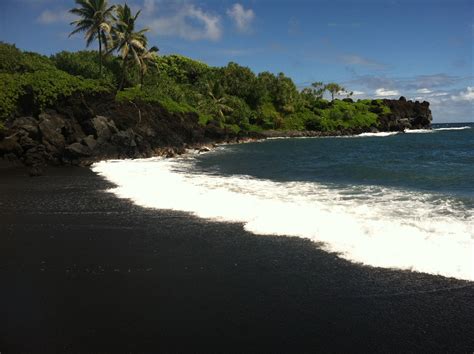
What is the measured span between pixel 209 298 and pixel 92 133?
2979cm

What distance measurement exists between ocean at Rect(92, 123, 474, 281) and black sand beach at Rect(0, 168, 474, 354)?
0.80 metres

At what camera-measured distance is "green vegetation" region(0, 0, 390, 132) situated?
3353cm

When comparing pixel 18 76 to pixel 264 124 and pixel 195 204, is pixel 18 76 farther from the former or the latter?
pixel 264 124

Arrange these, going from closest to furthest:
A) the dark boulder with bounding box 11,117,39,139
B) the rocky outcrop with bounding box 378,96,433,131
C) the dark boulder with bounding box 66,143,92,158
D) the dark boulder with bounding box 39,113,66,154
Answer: the dark boulder with bounding box 66,143,92,158, the dark boulder with bounding box 11,117,39,139, the dark boulder with bounding box 39,113,66,154, the rocky outcrop with bounding box 378,96,433,131

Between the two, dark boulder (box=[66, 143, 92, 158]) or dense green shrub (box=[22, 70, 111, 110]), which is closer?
dark boulder (box=[66, 143, 92, 158])

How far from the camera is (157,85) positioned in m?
53.8

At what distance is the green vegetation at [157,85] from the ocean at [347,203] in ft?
38.8

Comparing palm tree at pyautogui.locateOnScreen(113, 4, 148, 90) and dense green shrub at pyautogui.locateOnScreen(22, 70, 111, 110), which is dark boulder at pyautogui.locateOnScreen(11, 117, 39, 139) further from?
palm tree at pyautogui.locateOnScreen(113, 4, 148, 90)

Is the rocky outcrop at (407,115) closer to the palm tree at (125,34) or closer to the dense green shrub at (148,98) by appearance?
the dense green shrub at (148,98)

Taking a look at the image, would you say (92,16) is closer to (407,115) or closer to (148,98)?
(148,98)

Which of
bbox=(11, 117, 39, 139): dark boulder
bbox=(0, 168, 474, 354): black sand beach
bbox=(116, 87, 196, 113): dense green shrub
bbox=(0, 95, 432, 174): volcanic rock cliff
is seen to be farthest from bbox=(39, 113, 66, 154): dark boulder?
bbox=(0, 168, 474, 354): black sand beach

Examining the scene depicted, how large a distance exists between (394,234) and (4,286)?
948 cm

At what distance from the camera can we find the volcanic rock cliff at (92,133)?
28.5m

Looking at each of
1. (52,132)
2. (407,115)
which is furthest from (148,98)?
(407,115)
